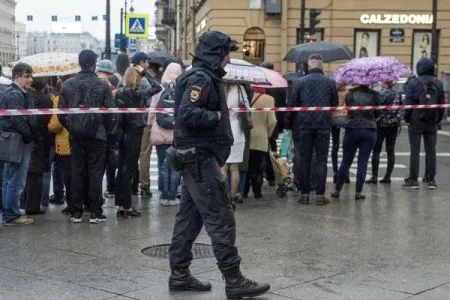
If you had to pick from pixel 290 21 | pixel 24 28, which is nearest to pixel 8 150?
pixel 290 21

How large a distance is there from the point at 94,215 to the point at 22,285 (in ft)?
9.11

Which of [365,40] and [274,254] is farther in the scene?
[365,40]

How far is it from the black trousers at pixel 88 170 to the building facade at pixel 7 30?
140158 millimetres

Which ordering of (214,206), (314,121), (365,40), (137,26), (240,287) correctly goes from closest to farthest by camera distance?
(240,287), (214,206), (314,121), (137,26), (365,40)

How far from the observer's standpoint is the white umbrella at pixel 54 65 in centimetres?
995

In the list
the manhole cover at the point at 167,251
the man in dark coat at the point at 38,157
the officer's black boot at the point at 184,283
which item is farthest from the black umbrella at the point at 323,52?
the officer's black boot at the point at 184,283

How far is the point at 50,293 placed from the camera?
236 inches

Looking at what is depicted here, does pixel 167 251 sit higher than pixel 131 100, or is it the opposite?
pixel 131 100

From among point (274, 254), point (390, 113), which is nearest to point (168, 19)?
point (390, 113)

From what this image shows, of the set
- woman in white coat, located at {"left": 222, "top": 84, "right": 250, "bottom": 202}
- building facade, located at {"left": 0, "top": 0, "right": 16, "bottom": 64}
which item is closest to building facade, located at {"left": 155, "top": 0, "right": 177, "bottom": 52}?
woman in white coat, located at {"left": 222, "top": 84, "right": 250, "bottom": 202}

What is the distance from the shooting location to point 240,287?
5.84 metres

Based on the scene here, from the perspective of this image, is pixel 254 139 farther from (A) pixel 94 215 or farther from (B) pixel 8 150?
(B) pixel 8 150

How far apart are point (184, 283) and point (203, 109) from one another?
1.40m

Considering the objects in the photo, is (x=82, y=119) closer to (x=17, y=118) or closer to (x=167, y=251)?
(x=17, y=118)
